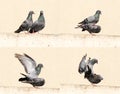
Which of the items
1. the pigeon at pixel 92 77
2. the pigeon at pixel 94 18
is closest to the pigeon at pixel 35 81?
the pigeon at pixel 92 77

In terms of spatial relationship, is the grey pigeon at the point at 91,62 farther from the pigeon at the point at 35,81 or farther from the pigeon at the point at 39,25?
the pigeon at the point at 39,25

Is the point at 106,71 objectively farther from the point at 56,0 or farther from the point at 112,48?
the point at 56,0

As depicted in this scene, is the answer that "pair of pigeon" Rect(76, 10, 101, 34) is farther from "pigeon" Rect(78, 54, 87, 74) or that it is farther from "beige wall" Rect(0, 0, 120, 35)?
"pigeon" Rect(78, 54, 87, 74)

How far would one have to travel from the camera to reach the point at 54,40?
75.4 ft

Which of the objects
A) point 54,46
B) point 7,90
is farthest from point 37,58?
point 7,90

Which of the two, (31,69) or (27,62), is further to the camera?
(31,69)

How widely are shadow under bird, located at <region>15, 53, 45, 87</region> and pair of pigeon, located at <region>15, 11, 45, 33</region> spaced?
1920 mm

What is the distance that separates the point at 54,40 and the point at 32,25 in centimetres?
95

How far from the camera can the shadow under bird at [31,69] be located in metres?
21.4

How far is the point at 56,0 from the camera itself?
24453 mm

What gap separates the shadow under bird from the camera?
21.4m

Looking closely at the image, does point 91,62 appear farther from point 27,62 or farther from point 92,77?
point 27,62

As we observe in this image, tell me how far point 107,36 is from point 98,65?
95 cm

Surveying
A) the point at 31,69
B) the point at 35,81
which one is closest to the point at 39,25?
the point at 31,69
